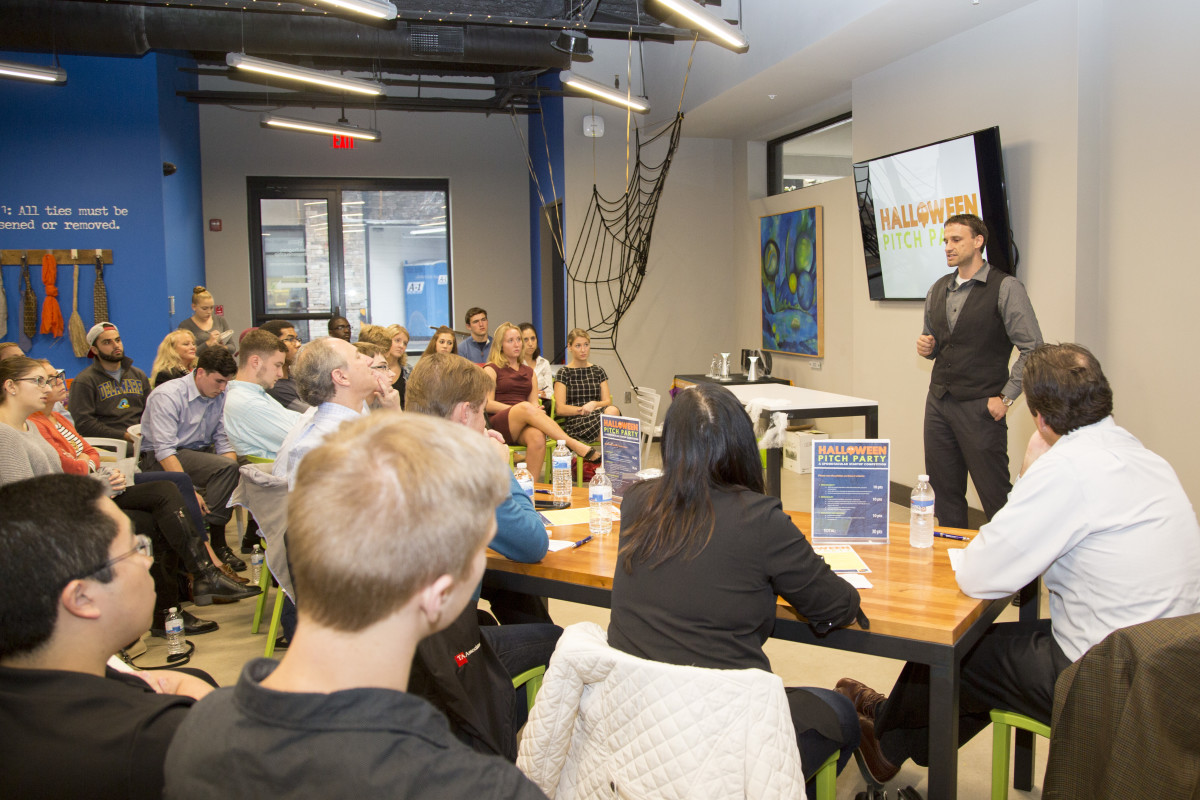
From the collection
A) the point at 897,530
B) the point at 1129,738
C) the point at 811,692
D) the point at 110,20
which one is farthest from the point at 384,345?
the point at 1129,738

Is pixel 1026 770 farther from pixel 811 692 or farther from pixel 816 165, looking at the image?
pixel 816 165

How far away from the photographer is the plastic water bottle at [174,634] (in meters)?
3.31

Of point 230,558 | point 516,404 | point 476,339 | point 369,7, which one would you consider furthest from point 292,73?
point 230,558

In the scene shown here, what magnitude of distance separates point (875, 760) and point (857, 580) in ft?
1.83

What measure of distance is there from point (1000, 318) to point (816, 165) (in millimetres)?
3764

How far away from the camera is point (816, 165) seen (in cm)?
714

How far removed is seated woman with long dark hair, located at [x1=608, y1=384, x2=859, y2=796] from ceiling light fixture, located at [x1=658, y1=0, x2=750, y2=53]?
2982 millimetres

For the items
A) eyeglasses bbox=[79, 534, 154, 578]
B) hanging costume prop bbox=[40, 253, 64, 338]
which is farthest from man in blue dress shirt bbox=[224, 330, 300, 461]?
hanging costume prop bbox=[40, 253, 64, 338]

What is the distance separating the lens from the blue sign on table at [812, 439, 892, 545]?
2.39 meters

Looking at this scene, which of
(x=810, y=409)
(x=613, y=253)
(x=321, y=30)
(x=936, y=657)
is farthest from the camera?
(x=613, y=253)

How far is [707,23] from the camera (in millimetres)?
4387

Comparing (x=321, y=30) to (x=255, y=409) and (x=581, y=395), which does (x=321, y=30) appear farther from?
(x=255, y=409)

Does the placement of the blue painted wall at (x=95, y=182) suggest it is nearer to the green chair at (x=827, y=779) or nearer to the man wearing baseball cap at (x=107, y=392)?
the man wearing baseball cap at (x=107, y=392)

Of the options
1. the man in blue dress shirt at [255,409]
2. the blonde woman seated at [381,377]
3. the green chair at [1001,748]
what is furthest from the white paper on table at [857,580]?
the man in blue dress shirt at [255,409]
